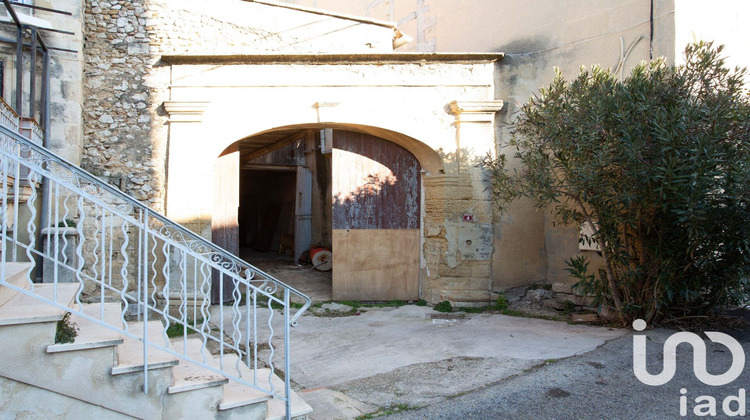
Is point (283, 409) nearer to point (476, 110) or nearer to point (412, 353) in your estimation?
point (412, 353)

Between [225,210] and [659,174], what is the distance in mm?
4970

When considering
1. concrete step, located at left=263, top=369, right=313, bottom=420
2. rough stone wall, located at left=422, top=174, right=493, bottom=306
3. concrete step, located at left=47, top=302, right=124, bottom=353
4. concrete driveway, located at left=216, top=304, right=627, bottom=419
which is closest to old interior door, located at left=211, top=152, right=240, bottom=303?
concrete driveway, located at left=216, top=304, right=627, bottom=419

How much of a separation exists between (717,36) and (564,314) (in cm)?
383

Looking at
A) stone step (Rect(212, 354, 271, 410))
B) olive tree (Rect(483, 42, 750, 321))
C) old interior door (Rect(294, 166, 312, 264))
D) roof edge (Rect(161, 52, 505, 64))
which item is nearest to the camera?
stone step (Rect(212, 354, 271, 410))

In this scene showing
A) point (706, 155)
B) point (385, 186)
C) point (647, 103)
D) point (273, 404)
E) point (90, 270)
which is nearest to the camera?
point (273, 404)

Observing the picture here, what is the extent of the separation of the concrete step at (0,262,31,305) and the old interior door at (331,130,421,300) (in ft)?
13.5

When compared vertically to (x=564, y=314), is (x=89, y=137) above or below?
above

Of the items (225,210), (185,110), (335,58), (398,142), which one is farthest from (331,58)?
(225,210)

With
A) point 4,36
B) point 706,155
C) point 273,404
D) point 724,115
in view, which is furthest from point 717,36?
point 4,36

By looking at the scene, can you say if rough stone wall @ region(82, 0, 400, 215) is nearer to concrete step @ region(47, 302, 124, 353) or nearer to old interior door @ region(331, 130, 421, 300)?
old interior door @ region(331, 130, 421, 300)

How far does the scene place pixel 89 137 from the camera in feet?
19.0

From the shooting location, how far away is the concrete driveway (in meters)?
3.48

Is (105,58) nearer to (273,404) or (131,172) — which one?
(131,172)

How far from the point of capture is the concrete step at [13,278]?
8.85ft
